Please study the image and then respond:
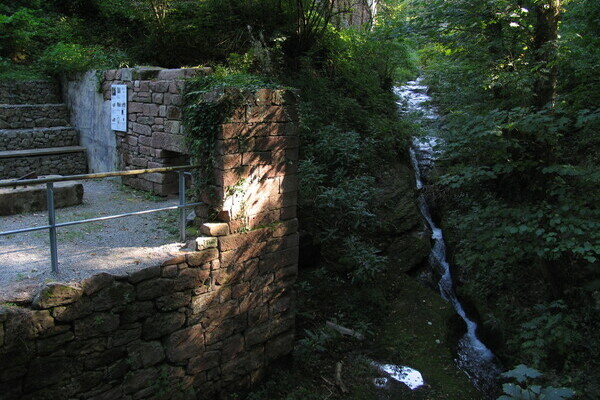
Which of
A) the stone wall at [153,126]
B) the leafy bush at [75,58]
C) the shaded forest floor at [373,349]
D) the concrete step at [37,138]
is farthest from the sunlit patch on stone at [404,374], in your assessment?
the concrete step at [37,138]

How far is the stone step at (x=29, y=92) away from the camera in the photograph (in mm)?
9977

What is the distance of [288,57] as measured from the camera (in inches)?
474

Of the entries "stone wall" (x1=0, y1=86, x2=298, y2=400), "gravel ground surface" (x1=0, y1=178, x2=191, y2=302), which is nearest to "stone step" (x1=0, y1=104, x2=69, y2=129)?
"gravel ground surface" (x1=0, y1=178, x2=191, y2=302)

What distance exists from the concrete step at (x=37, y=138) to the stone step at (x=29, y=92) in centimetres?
87

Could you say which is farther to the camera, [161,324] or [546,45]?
[546,45]

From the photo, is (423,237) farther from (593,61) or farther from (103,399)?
(103,399)

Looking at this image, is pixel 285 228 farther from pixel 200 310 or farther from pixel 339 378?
pixel 339 378

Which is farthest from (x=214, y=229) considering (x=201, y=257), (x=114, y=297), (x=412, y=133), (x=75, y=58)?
(x=412, y=133)

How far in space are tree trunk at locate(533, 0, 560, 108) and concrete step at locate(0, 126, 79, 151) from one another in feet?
30.7

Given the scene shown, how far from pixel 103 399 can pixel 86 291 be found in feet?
3.89

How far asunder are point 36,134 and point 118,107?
2.69 meters

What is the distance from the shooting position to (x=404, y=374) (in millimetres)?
6410

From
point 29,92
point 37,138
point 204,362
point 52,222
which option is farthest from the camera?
point 29,92

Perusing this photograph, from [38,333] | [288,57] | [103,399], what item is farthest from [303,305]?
[288,57]
